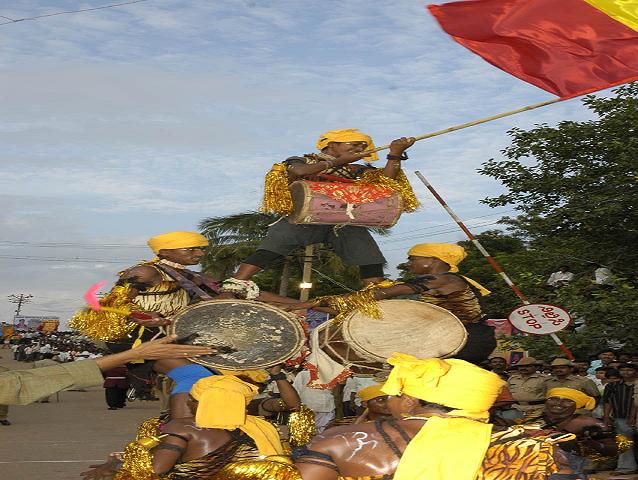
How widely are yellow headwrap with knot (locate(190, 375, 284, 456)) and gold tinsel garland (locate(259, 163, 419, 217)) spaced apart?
1405 millimetres

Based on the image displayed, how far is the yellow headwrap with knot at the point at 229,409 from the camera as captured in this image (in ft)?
18.5

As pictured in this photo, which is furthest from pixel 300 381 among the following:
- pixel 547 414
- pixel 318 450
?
pixel 318 450

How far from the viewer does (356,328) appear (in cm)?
678

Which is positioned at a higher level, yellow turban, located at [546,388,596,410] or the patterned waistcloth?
the patterned waistcloth

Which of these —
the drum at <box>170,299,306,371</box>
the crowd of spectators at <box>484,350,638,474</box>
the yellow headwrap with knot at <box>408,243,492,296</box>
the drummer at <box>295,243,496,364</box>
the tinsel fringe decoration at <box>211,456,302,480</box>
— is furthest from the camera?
the crowd of spectators at <box>484,350,638,474</box>

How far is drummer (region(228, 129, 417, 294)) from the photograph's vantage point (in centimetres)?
671

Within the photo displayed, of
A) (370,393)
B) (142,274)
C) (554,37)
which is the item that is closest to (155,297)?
(142,274)

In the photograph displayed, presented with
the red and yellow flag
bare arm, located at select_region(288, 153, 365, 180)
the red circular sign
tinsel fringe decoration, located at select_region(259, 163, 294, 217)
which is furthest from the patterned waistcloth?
the red circular sign

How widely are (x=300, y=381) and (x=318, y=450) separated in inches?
339

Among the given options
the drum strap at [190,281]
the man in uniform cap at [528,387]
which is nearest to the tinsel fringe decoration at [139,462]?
the drum strap at [190,281]

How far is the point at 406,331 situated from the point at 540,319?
24.8 feet

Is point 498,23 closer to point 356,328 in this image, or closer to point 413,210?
point 413,210

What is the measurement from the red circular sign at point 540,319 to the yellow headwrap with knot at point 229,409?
27.7ft

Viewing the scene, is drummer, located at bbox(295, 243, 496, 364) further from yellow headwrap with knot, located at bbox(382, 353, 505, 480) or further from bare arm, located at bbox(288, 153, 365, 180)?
yellow headwrap with knot, located at bbox(382, 353, 505, 480)
